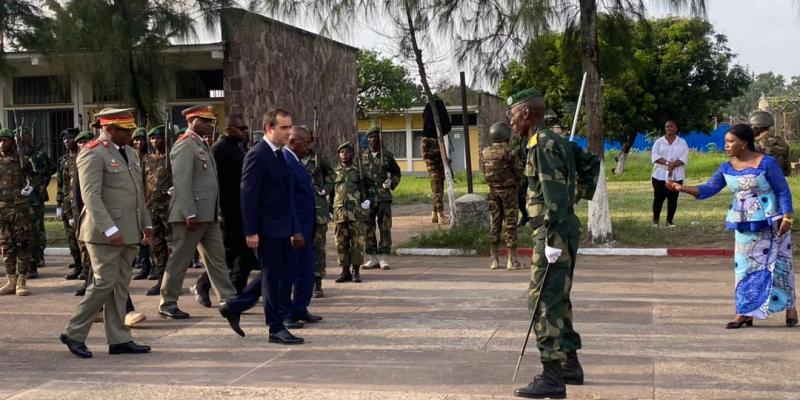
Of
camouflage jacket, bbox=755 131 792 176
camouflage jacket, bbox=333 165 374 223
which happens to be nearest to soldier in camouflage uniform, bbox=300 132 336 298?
camouflage jacket, bbox=333 165 374 223

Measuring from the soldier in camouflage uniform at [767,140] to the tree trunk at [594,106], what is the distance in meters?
3.59

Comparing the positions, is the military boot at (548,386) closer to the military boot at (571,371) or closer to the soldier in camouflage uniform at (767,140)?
the military boot at (571,371)

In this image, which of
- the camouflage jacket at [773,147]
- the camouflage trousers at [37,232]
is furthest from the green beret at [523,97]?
the camouflage trousers at [37,232]

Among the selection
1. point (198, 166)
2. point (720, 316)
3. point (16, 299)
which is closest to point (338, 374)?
point (198, 166)

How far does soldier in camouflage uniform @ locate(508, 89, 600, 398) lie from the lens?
6000mm

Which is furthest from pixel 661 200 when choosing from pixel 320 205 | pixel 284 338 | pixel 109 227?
pixel 109 227

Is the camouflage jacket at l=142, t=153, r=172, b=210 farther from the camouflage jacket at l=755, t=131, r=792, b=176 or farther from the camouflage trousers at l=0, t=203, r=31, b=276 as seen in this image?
the camouflage jacket at l=755, t=131, r=792, b=176

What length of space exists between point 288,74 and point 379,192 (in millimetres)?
7878

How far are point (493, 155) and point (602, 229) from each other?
2961 millimetres

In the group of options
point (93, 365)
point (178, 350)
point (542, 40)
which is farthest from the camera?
point (542, 40)

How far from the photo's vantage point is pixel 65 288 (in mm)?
11438

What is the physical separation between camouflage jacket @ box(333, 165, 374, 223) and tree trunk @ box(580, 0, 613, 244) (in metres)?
4.12

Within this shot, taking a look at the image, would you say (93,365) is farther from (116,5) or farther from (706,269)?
(116,5)

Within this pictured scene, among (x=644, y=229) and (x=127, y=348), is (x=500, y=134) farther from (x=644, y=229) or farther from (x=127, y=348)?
(x=127, y=348)
